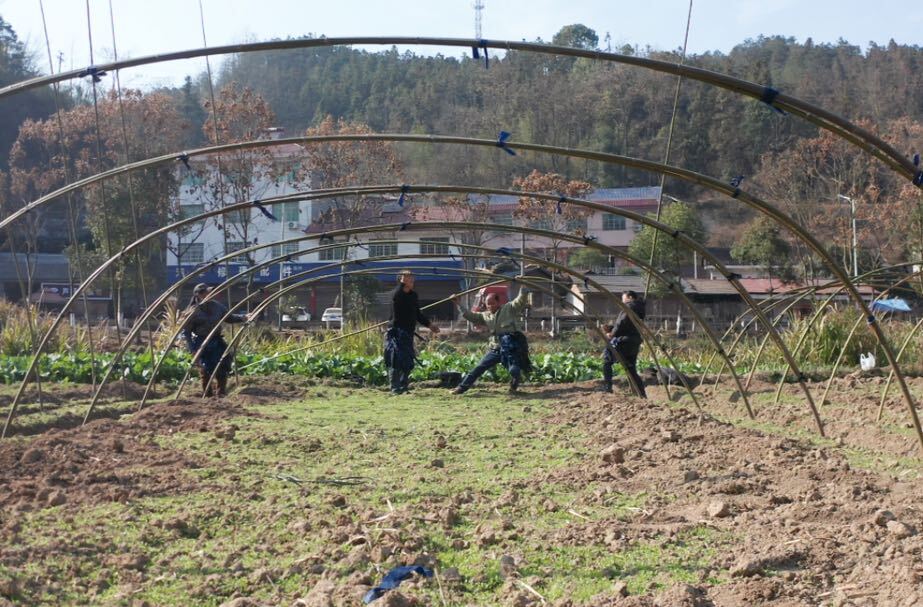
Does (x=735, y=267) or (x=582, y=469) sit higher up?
(x=582, y=469)

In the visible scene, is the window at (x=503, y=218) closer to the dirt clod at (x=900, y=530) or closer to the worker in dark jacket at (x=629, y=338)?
the worker in dark jacket at (x=629, y=338)

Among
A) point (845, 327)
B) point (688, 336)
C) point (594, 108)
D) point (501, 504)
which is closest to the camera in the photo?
point (501, 504)

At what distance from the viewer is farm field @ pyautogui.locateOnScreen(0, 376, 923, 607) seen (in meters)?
4.07

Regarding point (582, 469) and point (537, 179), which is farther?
point (537, 179)

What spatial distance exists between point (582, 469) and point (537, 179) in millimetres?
20373

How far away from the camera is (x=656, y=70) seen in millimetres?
4688

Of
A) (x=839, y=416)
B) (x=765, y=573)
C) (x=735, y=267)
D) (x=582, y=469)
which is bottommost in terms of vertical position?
(x=735, y=267)

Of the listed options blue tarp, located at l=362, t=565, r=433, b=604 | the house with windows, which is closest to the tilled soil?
blue tarp, located at l=362, t=565, r=433, b=604

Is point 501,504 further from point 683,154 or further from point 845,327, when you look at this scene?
point 683,154

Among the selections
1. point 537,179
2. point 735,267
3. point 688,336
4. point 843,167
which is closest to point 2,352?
point 537,179

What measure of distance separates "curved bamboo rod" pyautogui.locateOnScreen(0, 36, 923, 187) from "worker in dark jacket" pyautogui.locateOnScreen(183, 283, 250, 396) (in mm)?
6215

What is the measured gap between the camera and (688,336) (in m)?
25.8

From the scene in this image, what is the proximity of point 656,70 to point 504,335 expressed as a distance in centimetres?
811

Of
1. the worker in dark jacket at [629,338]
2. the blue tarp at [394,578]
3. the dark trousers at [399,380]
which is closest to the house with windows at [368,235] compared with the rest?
the dark trousers at [399,380]
